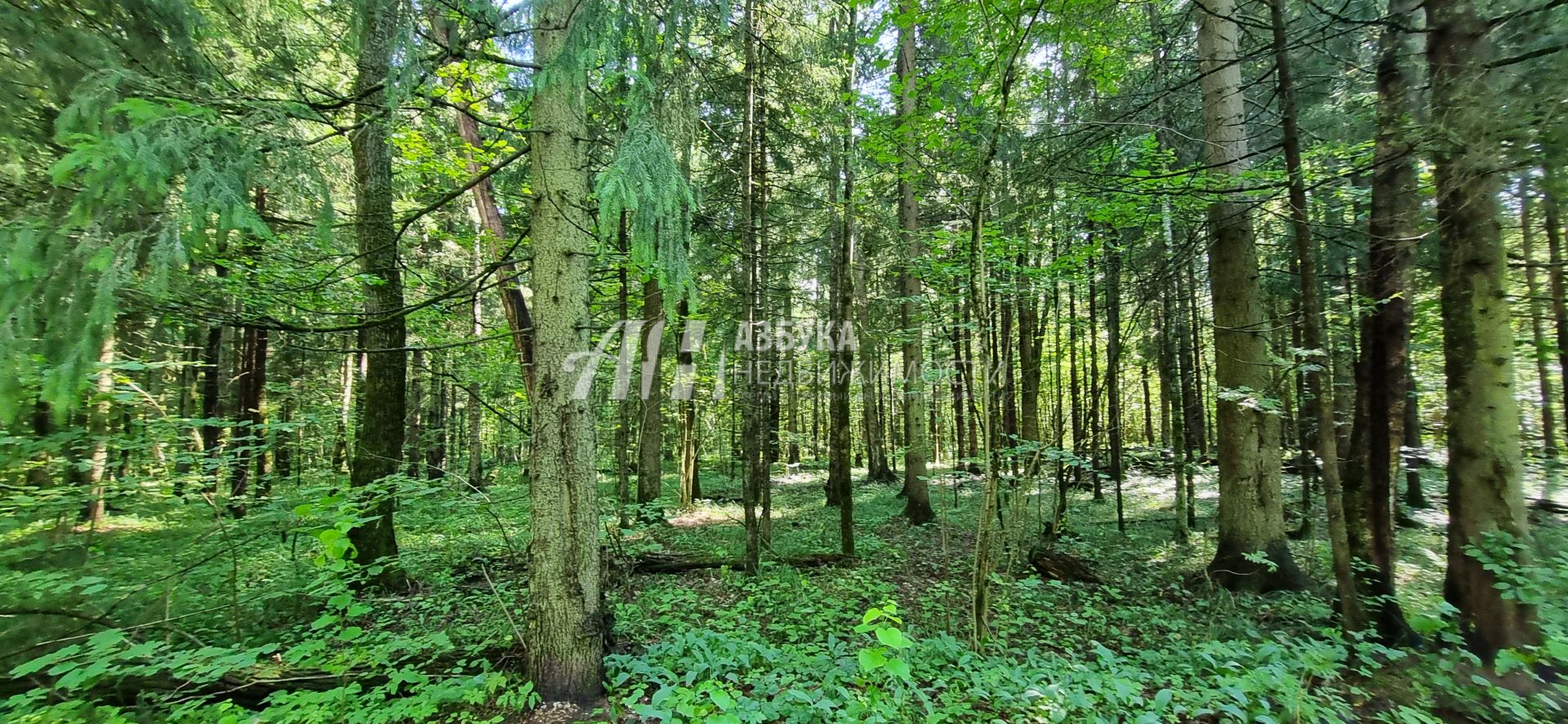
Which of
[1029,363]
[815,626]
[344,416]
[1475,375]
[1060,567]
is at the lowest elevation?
[1060,567]

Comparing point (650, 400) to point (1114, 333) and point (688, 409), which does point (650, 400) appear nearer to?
point (688, 409)

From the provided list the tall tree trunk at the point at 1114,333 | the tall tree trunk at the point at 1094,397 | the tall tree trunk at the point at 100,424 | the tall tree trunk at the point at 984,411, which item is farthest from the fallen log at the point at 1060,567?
the tall tree trunk at the point at 100,424

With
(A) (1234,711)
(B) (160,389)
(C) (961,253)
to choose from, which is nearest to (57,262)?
(A) (1234,711)

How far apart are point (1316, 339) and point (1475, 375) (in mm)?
841

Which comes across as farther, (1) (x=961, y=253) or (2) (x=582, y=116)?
(1) (x=961, y=253)

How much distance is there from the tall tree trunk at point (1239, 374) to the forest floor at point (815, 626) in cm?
41

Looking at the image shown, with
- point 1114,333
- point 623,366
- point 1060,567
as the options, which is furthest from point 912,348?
point 623,366

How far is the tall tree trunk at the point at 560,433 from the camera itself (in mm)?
3443

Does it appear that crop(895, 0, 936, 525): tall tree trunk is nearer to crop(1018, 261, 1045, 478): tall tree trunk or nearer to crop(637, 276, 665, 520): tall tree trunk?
crop(1018, 261, 1045, 478): tall tree trunk

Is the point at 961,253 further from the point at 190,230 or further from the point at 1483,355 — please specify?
the point at 190,230

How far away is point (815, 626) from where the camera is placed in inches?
197

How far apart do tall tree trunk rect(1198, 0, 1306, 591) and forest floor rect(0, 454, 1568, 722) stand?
414 millimetres

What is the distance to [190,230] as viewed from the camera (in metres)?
2.70

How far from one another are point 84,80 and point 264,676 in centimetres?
365
